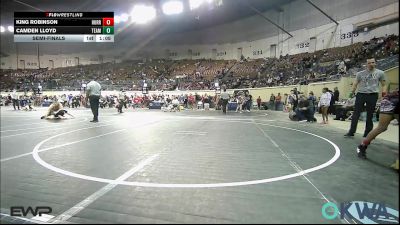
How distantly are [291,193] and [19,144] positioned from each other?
4982mm

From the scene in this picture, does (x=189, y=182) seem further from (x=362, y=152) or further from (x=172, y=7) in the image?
(x=172, y=7)

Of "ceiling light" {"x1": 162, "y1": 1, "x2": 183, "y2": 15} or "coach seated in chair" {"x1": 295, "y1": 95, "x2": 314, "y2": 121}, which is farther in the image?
"ceiling light" {"x1": 162, "y1": 1, "x2": 183, "y2": 15}

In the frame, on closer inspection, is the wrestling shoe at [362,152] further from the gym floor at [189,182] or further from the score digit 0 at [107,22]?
the score digit 0 at [107,22]

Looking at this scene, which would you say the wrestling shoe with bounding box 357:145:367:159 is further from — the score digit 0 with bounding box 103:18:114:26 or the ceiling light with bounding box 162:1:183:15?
the ceiling light with bounding box 162:1:183:15

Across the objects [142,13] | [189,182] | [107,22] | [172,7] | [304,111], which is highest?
[172,7]

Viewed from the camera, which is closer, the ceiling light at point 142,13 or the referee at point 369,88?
the referee at point 369,88

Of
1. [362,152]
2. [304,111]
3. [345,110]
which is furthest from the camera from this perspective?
[345,110]

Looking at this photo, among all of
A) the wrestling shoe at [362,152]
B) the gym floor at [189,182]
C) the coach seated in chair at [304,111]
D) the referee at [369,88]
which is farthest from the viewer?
the coach seated in chair at [304,111]

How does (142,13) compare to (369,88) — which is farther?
(142,13)

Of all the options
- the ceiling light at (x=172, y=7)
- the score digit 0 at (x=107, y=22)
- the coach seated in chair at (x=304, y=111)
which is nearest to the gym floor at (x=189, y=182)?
the coach seated in chair at (x=304, y=111)

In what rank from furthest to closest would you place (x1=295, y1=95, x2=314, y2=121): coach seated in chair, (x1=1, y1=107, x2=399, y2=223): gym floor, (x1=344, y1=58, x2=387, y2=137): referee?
(x1=295, y1=95, x2=314, y2=121): coach seated in chair < (x1=344, y1=58, x2=387, y2=137): referee < (x1=1, y1=107, x2=399, y2=223): gym floor

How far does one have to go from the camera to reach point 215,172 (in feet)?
11.2

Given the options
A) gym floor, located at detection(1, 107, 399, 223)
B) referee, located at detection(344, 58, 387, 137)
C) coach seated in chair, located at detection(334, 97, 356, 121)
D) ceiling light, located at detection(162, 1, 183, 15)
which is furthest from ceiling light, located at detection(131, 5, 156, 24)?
referee, located at detection(344, 58, 387, 137)

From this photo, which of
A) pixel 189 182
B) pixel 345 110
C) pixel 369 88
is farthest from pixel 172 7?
pixel 189 182
